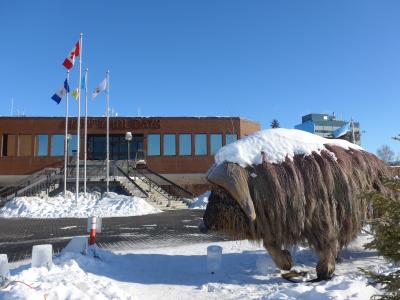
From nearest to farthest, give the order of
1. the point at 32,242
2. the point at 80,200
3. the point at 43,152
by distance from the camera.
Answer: the point at 32,242, the point at 80,200, the point at 43,152

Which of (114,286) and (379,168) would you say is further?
(379,168)

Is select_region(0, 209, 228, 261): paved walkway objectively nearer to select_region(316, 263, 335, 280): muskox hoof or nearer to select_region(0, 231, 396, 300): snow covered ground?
select_region(0, 231, 396, 300): snow covered ground

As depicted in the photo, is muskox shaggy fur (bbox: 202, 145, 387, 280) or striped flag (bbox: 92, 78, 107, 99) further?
striped flag (bbox: 92, 78, 107, 99)

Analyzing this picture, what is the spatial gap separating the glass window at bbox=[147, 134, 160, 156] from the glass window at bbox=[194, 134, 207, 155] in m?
3.68

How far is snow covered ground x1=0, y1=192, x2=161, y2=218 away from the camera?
22.2 m

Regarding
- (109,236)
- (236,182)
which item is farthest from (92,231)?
(109,236)

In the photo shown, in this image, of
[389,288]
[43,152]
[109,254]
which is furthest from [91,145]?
[389,288]

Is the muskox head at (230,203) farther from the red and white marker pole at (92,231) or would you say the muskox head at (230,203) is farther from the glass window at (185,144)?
the glass window at (185,144)

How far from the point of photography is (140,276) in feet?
24.0

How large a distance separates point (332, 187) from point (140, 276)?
3505 mm

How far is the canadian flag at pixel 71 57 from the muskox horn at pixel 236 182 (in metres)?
19.2

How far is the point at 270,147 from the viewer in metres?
7.02

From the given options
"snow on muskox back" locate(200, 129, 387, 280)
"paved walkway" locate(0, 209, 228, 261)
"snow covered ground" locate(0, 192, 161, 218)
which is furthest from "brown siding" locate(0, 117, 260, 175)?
"snow on muskox back" locate(200, 129, 387, 280)

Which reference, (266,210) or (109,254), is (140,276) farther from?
(266,210)
